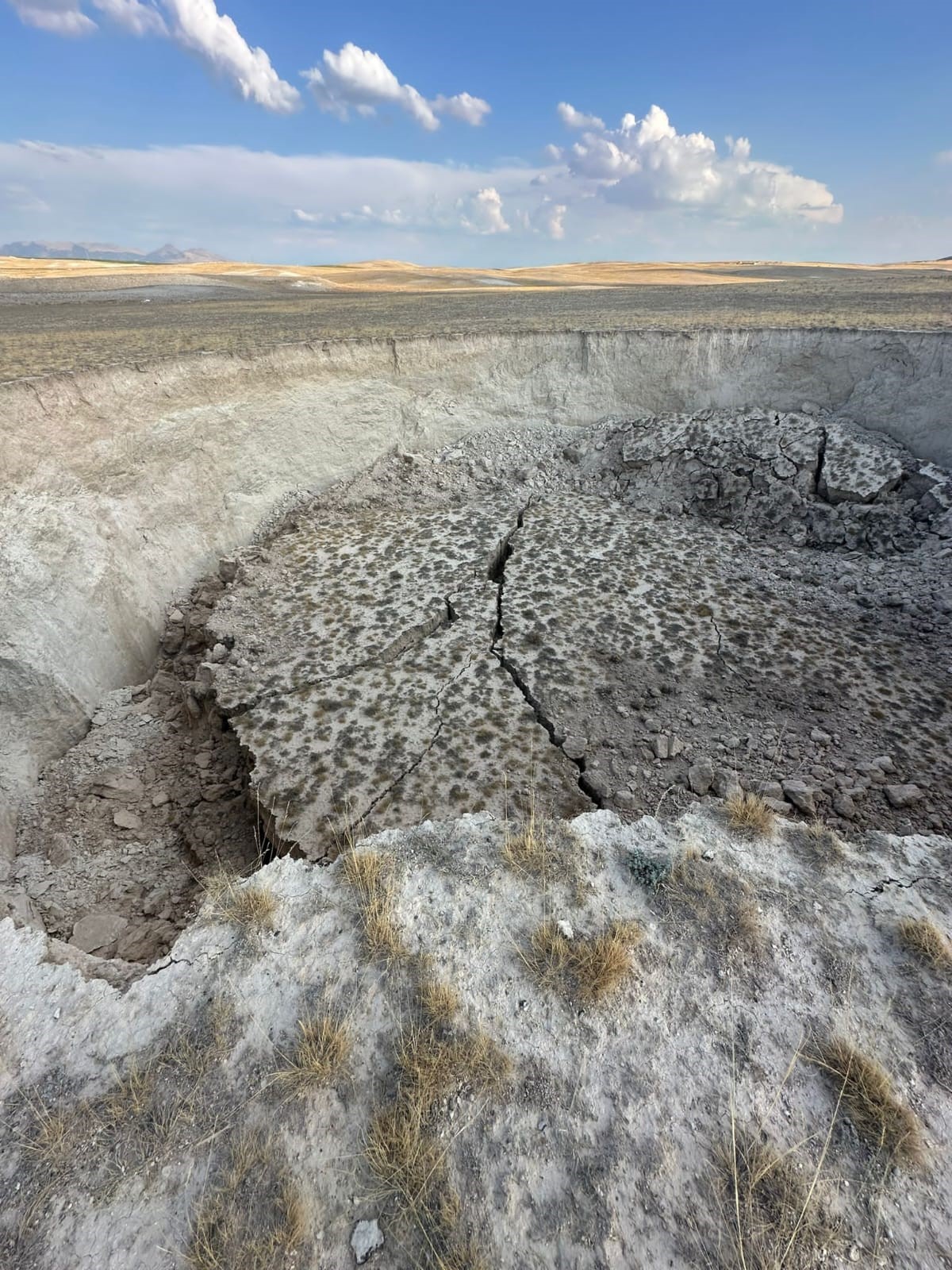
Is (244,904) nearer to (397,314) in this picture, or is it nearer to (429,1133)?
(429,1133)

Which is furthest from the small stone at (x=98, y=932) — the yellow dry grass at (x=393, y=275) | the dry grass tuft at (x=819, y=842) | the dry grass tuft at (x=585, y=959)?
the yellow dry grass at (x=393, y=275)

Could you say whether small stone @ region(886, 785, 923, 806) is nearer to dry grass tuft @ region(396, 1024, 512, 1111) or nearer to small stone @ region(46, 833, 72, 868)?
dry grass tuft @ region(396, 1024, 512, 1111)

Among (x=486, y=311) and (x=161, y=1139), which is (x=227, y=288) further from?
(x=161, y=1139)

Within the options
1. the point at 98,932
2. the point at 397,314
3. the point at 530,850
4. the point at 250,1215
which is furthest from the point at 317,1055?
the point at 397,314

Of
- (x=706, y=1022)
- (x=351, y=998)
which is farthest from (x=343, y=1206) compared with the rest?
(x=706, y=1022)

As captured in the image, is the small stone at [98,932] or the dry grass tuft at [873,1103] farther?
the small stone at [98,932]

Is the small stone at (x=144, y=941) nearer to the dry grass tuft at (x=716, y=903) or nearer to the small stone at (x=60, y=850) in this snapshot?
the small stone at (x=60, y=850)
